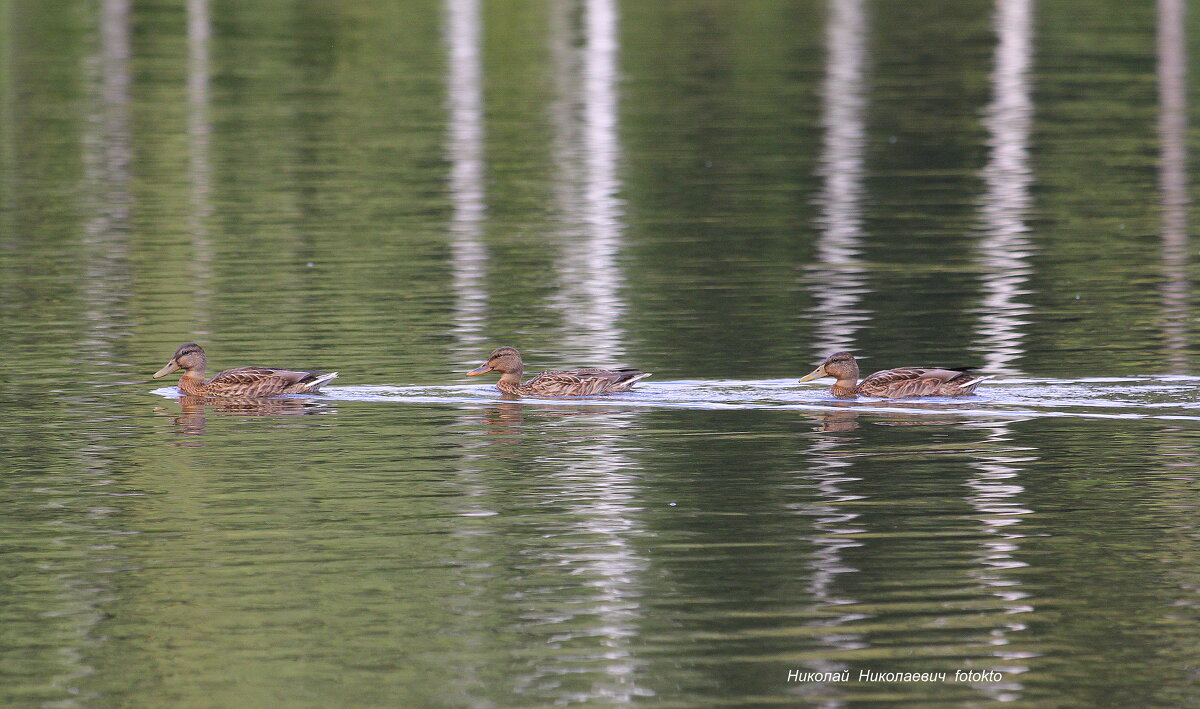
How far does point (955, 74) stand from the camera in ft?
192

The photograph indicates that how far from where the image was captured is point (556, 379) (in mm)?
19609

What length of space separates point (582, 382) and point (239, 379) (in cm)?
299

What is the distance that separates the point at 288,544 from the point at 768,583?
10.4 feet

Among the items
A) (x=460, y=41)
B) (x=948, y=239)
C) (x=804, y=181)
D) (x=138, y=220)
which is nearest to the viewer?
(x=948, y=239)

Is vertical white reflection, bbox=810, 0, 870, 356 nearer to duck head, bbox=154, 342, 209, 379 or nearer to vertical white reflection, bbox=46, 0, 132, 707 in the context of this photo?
duck head, bbox=154, 342, 209, 379

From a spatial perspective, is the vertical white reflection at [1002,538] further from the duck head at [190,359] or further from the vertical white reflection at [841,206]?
the duck head at [190,359]

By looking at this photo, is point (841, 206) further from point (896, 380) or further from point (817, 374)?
point (896, 380)

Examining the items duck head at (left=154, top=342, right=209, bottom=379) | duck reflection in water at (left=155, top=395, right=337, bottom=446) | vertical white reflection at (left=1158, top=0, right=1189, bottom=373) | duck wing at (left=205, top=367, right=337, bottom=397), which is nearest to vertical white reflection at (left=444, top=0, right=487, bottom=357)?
duck wing at (left=205, top=367, right=337, bottom=397)

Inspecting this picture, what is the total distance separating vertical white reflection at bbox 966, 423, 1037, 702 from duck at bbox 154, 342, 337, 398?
5.73 meters

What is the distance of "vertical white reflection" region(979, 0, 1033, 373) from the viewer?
2242cm

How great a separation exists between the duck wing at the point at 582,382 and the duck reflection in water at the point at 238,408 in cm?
183

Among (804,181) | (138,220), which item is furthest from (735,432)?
(804,181)

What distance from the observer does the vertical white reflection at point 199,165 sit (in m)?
25.9

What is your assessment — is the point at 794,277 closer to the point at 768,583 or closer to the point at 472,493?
the point at 472,493
